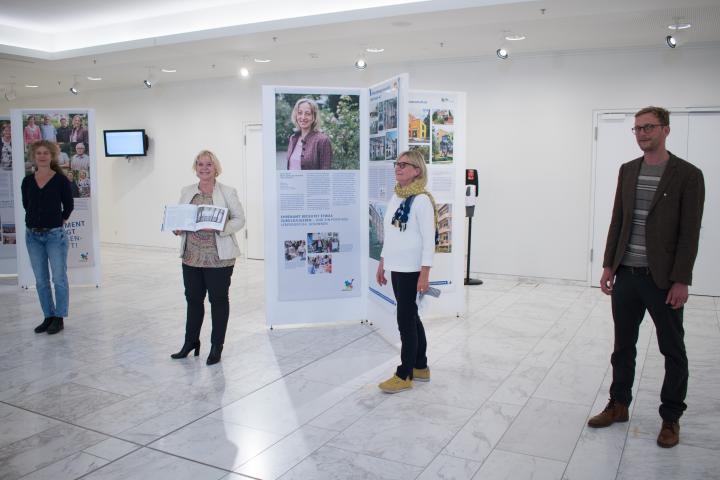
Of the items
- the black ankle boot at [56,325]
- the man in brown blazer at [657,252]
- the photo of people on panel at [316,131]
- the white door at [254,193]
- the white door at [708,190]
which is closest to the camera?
the man in brown blazer at [657,252]

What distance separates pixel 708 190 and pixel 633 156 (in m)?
0.90

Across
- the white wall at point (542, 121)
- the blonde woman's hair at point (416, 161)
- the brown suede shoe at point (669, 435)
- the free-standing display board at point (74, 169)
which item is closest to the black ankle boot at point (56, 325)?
the free-standing display board at point (74, 169)

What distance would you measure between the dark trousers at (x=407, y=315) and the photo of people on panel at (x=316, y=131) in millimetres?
1680

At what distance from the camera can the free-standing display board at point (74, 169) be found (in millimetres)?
7539

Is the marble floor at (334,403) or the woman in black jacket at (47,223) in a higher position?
the woman in black jacket at (47,223)

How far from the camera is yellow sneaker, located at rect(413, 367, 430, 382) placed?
438 cm

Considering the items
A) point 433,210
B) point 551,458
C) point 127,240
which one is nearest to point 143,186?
point 127,240

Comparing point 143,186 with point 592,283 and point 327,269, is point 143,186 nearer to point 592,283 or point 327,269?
point 327,269

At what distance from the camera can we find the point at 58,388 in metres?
4.23

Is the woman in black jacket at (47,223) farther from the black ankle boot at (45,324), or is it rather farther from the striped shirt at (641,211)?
the striped shirt at (641,211)

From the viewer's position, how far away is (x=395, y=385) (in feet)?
13.6

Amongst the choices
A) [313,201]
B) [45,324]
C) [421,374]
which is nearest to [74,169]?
[45,324]

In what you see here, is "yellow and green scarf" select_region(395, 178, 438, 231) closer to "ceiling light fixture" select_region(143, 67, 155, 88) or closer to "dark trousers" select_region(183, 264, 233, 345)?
"dark trousers" select_region(183, 264, 233, 345)

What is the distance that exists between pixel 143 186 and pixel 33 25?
3.59m
